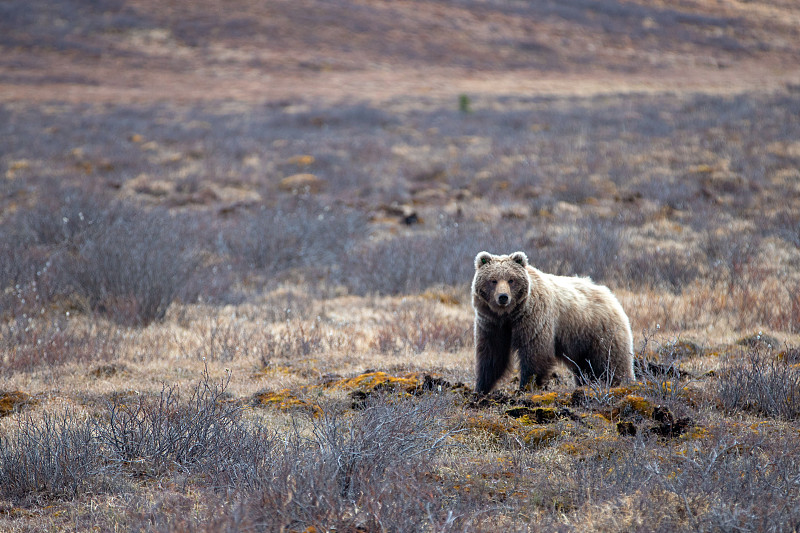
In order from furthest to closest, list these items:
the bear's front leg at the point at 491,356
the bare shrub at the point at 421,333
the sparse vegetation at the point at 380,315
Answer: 1. the bare shrub at the point at 421,333
2. the bear's front leg at the point at 491,356
3. the sparse vegetation at the point at 380,315

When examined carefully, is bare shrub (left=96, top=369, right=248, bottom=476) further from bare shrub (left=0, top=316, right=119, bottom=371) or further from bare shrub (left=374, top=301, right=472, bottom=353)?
bare shrub (left=374, top=301, right=472, bottom=353)

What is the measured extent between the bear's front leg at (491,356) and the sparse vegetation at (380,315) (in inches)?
9.6

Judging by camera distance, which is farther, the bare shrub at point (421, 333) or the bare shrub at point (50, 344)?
the bare shrub at point (421, 333)

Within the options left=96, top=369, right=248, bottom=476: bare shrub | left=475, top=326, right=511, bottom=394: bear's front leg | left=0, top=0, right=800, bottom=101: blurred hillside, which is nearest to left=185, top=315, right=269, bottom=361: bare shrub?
left=96, top=369, right=248, bottom=476: bare shrub

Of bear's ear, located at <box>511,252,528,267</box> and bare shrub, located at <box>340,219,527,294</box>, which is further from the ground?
bear's ear, located at <box>511,252,528,267</box>

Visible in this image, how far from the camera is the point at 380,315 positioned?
8.26 metres

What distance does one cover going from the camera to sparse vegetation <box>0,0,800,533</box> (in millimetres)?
3262

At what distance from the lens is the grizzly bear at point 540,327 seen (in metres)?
5.08

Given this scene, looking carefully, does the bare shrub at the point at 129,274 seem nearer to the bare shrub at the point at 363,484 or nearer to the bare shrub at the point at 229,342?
the bare shrub at the point at 229,342

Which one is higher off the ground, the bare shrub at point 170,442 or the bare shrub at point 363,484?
the bare shrub at point 363,484

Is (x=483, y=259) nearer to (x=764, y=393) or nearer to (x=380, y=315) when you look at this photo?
(x=764, y=393)

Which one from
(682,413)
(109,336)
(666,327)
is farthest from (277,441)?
(666,327)

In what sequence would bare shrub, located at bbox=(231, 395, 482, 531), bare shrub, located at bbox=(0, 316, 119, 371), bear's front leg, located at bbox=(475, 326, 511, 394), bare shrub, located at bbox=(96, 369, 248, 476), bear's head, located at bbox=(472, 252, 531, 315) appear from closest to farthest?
bare shrub, located at bbox=(231, 395, 482, 531), bare shrub, located at bbox=(96, 369, 248, 476), bear's head, located at bbox=(472, 252, 531, 315), bear's front leg, located at bbox=(475, 326, 511, 394), bare shrub, located at bbox=(0, 316, 119, 371)

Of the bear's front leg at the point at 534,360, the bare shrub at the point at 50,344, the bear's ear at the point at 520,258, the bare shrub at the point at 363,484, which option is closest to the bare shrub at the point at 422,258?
the bare shrub at the point at 50,344
